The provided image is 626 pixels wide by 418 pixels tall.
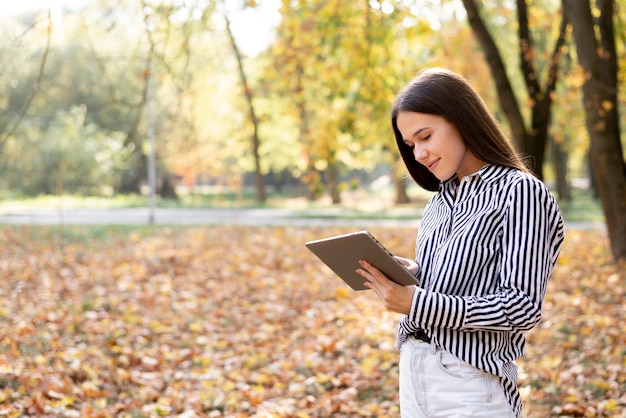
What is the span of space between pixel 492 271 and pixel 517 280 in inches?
4.1

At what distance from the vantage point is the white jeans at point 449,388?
219 cm

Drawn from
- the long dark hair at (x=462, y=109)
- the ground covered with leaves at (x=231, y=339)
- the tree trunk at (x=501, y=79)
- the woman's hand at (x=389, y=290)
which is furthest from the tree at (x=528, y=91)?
the woman's hand at (x=389, y=290)

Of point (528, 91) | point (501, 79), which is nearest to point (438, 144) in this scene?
point (501, 79)

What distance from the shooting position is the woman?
6.90 ft

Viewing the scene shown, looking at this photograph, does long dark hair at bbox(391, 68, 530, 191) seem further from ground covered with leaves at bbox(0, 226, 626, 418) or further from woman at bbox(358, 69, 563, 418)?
ground covered with leaves at bbox(0, 226, 626, 418)

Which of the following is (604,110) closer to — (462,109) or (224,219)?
(462,109)

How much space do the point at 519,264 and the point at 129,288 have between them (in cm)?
843

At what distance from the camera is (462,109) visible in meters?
2.24

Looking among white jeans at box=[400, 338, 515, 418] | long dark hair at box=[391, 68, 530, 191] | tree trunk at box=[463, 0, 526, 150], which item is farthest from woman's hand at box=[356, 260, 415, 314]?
tree trunk at box=[463, 0, 526, 150]

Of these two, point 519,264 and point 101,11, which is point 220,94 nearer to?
point 101,11

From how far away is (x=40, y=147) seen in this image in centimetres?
2791

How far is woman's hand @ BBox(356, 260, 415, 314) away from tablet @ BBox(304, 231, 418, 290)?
0.07 ft

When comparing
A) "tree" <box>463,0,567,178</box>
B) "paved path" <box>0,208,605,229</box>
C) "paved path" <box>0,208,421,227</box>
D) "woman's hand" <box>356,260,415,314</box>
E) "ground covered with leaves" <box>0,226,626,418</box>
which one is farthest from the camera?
"paved path" <box>0,208,421,227</box>

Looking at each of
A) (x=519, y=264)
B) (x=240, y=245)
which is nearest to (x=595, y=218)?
(x=240, y=245)
